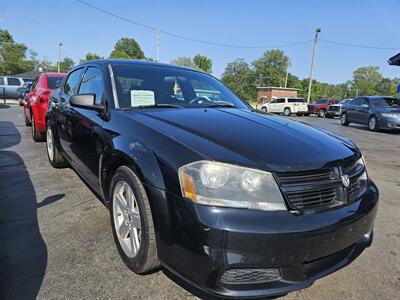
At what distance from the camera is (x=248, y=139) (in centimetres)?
225

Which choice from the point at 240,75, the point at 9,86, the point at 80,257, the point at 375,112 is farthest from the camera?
the point at 240,75

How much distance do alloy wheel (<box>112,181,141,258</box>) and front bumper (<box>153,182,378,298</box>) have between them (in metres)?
0.46

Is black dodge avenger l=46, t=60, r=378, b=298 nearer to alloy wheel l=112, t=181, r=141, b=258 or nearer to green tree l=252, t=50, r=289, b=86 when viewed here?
alloy wheel l=112, t=181, r=141, b=258

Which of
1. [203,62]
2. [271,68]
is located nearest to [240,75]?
[271,68]

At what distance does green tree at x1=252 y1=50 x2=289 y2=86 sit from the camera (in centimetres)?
9578

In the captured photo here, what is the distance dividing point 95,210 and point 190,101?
1.53 m

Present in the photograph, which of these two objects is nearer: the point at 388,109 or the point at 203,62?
the point at 388,109

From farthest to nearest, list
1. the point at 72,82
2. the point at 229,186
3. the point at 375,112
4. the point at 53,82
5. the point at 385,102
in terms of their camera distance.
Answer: the point at 385,102 → the point at 375,112 → the point at 53,82 → the point at 72,82 → the point at 229,186

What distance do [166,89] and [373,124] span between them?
13.3m

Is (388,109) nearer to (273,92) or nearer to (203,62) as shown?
(273,92)

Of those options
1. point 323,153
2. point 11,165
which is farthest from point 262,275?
point 11,165

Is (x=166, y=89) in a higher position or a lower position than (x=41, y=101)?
higher

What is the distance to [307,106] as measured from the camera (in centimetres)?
2966

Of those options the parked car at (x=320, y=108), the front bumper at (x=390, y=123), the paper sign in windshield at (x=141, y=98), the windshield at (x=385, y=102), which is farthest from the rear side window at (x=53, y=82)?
the parked car at (x=320, y=108)
